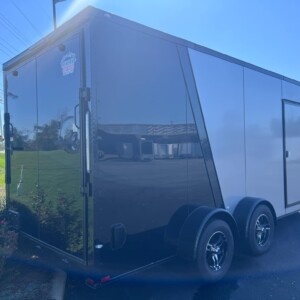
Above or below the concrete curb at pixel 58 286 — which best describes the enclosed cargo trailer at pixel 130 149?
above

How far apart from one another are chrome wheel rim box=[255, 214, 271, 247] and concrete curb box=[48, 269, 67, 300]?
2.72 metres

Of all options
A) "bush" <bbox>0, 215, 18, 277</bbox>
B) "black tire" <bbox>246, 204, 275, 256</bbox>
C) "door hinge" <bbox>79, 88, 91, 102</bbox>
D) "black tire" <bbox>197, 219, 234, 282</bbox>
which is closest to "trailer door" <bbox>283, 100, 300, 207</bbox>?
"black tire" <bbox>246, 204, 275, 256</bbox>

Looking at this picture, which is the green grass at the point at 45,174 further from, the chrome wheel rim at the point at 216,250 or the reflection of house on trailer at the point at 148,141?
the chrome wheel rim at the point at 216,250

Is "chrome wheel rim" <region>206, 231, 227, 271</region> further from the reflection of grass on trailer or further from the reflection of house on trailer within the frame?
the reflection of grass on trailer

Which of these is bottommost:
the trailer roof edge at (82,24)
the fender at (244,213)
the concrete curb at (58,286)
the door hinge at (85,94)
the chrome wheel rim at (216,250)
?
the concrete curb at (58,286)

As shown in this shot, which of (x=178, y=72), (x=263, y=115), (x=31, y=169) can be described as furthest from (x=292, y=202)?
(x=31, y=169)

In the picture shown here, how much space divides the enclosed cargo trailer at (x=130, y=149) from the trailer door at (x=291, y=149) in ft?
3.28

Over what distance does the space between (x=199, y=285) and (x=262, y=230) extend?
4.91 feet

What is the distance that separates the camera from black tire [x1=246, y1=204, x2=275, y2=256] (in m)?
4.33

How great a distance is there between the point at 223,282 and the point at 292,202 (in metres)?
2.54

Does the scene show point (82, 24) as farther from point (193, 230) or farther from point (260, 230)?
point (260, 230)

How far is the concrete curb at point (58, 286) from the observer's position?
3.31m

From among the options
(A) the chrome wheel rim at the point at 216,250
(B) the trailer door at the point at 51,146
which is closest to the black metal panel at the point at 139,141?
(B) the trailer door at the point at 51,146

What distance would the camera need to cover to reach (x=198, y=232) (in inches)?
134
